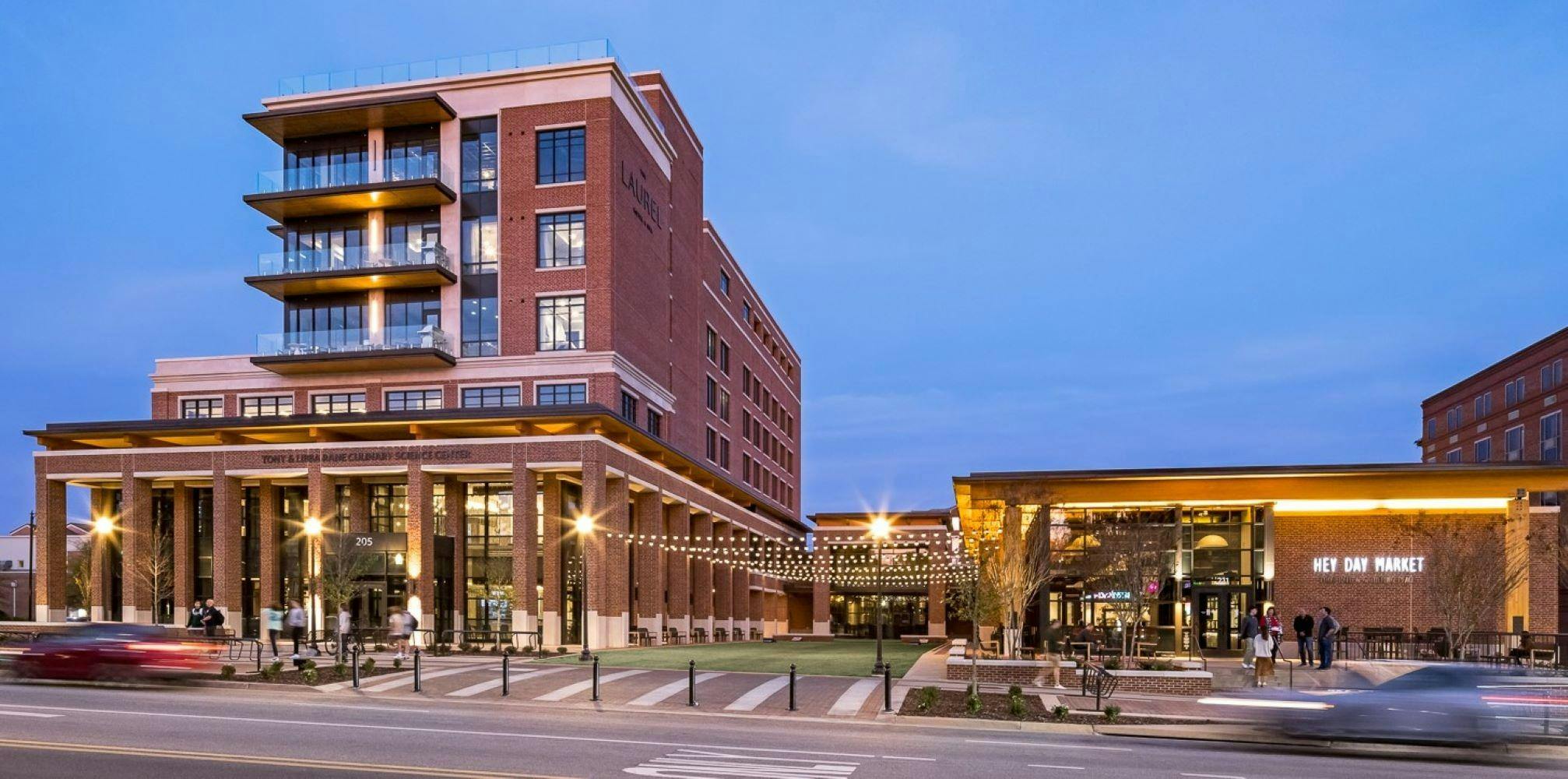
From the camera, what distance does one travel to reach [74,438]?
54.5m

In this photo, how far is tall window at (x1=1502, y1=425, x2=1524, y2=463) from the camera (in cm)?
8431

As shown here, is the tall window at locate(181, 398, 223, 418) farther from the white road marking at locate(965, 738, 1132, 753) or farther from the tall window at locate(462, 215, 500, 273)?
the white road marking at locate(965, 738, 1132, 753)

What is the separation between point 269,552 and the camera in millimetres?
51562

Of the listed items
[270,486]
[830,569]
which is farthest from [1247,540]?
[830,569]

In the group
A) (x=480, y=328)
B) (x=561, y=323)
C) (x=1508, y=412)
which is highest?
(x=561, y=323)

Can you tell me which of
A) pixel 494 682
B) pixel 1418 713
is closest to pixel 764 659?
pixel 494 682

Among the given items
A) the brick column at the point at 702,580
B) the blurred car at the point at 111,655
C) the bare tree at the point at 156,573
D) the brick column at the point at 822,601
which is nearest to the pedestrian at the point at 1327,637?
the blurred car at the point at 111,655

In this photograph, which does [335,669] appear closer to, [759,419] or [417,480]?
[417,480]

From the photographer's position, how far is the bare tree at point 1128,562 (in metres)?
33.7

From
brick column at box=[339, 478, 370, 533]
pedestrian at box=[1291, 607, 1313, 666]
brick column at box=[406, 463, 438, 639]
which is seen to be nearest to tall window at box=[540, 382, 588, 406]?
brick column at box=[406, 463, 438, 639]

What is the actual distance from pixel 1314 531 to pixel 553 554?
96.6 feet

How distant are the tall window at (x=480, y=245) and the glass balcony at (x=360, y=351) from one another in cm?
349

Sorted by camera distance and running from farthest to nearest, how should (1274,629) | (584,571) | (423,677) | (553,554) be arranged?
(553,554)
(584,571)
(1274,629)
(423,677)

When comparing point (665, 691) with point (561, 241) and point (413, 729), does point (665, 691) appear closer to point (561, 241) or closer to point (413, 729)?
point (413, 729)
